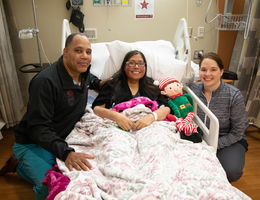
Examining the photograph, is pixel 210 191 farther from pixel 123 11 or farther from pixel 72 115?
pixel 123 11

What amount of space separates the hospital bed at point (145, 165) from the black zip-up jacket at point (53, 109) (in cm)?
9

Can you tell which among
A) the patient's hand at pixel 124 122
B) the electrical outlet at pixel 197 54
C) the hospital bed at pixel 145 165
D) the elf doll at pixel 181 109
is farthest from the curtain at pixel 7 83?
the electrical outlet at pixel 197 54

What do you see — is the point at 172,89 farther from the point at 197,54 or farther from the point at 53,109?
the point at 197,54

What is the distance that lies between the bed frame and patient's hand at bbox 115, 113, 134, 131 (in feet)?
1.79

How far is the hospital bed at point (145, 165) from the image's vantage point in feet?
3.34

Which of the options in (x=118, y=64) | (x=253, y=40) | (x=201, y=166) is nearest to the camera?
(x=201, y=166)

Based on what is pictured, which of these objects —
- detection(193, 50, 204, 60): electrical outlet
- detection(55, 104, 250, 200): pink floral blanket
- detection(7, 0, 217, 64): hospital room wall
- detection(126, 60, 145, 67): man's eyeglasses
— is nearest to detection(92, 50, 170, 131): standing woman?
detection(126, 60, 145, 67): man's eyeglasses

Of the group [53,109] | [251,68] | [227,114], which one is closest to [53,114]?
[53,109]

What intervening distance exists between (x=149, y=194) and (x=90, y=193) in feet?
0.93

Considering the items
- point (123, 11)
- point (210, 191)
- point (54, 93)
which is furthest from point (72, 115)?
point (123, 11)

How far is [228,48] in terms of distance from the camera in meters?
2.88

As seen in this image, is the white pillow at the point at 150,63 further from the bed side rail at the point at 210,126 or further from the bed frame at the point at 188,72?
the bed side rail at the point at 210,126

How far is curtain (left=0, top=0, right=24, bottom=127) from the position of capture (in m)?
2.43

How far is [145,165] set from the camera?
120cm
